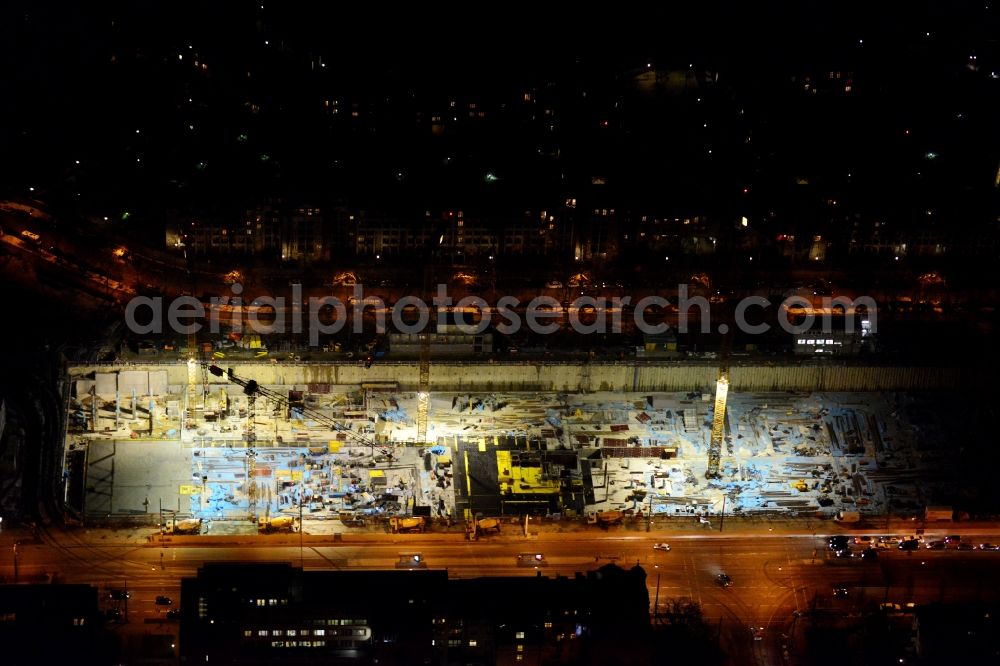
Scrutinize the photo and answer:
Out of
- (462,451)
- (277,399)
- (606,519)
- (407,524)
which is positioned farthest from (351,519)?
(606,519)

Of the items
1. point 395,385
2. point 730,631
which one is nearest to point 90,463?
point 395,385

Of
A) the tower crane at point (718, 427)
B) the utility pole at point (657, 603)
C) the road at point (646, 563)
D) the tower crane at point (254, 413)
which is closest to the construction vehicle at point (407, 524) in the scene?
the road at point (646, 563)

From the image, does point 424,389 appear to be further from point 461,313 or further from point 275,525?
point 275,525

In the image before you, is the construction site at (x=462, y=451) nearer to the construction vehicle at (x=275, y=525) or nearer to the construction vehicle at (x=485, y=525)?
the construction vehicle at (x=275, y=525)

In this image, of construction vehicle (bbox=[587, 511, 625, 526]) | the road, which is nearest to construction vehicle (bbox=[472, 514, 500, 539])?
the road

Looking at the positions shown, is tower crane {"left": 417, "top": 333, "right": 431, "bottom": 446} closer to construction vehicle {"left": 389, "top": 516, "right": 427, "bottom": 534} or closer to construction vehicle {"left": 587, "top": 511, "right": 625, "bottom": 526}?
construction vehicle {"left": 389, "top": 516, "right": 427, "bottom": 534}

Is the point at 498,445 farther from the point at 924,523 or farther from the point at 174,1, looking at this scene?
the point at 174,1

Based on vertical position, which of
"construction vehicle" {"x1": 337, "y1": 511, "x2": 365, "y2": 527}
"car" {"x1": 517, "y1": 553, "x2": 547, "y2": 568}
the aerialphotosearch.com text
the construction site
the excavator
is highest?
the aerialphotosearch.com text
